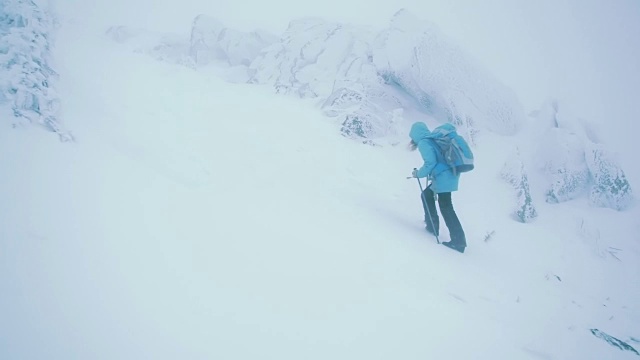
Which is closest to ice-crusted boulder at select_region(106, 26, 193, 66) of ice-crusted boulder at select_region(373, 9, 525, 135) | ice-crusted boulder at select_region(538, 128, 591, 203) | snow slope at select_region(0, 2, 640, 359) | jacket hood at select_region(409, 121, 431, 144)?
ice-crusted boulder at select_region(373, 9, 525, 135)

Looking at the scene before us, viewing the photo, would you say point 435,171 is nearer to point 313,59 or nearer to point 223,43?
point 313,59

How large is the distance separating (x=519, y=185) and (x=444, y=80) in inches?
180

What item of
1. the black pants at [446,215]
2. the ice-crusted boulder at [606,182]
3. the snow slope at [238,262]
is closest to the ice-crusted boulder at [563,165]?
the ice-crusted boulder at [606,182]

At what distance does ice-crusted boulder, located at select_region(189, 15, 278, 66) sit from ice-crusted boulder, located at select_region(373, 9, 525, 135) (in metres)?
15.4

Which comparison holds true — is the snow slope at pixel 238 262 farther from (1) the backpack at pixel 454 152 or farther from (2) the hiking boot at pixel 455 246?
(1) the backpack at pixel 454 152

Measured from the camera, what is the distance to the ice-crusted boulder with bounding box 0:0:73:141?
3723 mm

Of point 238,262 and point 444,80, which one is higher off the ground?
point 444,80

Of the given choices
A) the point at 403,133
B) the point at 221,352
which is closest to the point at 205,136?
the point at 221,352

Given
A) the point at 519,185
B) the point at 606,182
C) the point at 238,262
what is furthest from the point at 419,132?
the point at 606,182

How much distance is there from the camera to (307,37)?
18.3m

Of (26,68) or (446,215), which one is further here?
(446,215)

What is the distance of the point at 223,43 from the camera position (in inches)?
988

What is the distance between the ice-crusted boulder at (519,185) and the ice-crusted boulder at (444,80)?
90.7 inches

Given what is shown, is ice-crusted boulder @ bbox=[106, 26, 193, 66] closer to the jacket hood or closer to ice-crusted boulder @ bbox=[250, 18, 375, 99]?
ice-crusted boulder @ bbox=[250, 18, 375, 99]
